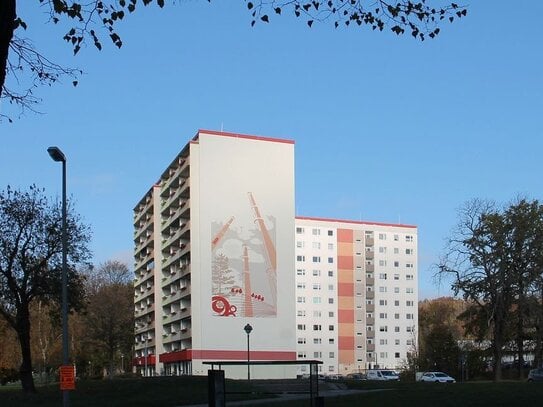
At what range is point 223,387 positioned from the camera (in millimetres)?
16484

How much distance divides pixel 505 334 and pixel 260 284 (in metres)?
29.9

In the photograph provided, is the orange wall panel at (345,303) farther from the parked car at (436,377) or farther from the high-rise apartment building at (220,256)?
the parked car at (436,377)

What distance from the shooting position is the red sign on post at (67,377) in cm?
1914

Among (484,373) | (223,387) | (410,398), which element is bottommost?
(484,373)

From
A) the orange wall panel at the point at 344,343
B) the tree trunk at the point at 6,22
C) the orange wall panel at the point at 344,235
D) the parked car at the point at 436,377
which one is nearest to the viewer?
the tree trunk at the point at 6,22

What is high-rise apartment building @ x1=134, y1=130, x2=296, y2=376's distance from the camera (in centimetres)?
8669

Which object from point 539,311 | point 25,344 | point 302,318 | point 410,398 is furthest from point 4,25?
point 302,318

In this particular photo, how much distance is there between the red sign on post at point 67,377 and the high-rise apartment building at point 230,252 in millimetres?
66200

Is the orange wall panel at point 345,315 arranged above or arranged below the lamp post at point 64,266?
below

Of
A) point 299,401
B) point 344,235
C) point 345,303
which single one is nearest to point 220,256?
point 344,235

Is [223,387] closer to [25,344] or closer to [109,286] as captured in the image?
[25,344]

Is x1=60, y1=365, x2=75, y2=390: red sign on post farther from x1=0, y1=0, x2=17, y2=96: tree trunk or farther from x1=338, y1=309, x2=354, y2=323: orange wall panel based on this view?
x1=338, y1=309, x2=354, y2=323: orange wall panel

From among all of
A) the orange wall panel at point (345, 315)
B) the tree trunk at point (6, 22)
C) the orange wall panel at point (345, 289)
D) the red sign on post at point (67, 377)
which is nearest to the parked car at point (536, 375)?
the red sign on post at point (67, 377)

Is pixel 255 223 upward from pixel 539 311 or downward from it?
upward
